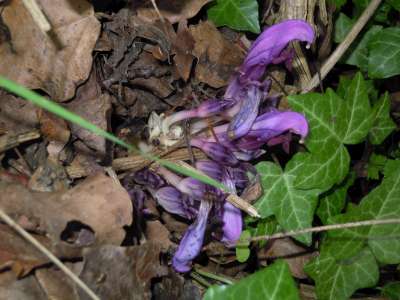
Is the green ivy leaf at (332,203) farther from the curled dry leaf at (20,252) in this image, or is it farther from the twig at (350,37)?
the curled dry leaf at (20,252)

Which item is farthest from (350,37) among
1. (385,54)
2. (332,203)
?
(332,203)

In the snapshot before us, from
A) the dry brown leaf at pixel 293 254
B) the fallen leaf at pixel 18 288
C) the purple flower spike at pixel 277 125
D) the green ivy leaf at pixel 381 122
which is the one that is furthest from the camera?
the dry brown leaf at pixel 293 254

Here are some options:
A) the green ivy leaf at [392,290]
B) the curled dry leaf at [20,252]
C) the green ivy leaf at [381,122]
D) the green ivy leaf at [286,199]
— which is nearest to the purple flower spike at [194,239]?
the green ivy leaf at [286,199]

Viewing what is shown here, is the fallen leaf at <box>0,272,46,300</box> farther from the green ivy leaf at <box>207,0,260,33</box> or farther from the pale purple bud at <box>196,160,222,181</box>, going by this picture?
the green ivy leaf at <box>207,0,260,33</box>

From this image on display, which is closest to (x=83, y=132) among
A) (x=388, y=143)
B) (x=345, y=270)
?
(x=345, y=270)

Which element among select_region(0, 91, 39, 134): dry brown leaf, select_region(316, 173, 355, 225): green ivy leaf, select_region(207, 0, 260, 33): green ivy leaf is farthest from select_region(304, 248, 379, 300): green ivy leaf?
select_region(0, 91, 39, 134): dry brown leaf

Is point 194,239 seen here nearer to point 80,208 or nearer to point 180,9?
point 80,208

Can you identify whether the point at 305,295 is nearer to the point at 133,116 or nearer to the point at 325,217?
the point at 325,217
